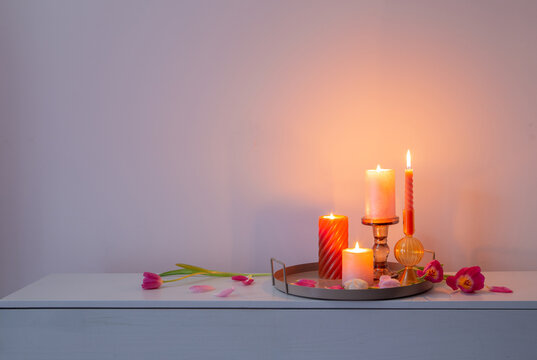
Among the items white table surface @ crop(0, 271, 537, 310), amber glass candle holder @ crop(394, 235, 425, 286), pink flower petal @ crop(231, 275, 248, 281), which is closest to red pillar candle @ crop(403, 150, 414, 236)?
amber glass candle holder @ crop(394, 235, 425, 286)

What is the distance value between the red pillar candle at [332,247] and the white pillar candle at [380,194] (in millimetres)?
67

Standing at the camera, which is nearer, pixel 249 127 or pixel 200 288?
pixel 200 288

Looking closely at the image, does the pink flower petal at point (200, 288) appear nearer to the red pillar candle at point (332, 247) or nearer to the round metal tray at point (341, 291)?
the round metal tray at point (341, 291)

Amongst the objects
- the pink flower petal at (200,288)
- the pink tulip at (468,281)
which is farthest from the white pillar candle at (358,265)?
the pink flower petal at (200,288)

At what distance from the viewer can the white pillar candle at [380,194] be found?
941 mm

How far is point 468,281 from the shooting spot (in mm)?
853

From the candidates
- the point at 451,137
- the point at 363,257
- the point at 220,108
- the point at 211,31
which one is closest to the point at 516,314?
the point at 363,257

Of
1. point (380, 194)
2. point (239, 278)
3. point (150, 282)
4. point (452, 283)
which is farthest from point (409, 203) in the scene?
point (150, 282)

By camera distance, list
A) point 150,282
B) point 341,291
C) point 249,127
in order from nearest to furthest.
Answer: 1. point 341,291
2. point 150,282
3. point 249,127

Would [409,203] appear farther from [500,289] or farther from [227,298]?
[227,298]

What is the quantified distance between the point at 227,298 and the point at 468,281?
42 cm

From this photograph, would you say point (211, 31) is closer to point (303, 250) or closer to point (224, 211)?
point (224, 211)

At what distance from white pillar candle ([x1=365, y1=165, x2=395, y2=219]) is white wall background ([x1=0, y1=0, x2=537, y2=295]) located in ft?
0.58

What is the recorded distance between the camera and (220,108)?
1.13 metres
